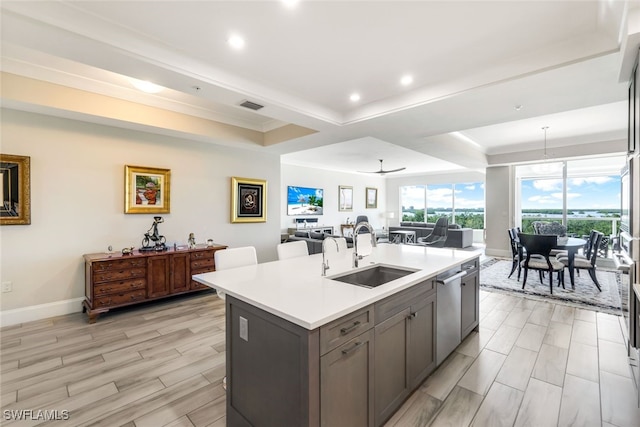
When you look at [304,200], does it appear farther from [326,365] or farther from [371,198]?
[326,365]

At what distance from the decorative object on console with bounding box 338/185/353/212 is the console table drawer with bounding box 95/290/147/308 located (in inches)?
299

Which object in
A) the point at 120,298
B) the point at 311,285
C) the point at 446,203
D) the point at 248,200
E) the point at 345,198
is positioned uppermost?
the point at 345,198

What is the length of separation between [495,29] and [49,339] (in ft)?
16.6

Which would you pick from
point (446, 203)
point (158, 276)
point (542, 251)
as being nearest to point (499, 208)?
point (446, 203)

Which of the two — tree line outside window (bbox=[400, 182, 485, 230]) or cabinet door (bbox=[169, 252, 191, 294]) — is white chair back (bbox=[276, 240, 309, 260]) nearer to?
cabinet door (bbox=[169, 252, 191, 294])

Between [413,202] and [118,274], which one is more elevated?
[413,202]

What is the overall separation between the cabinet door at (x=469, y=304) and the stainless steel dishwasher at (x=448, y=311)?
4.6 inches

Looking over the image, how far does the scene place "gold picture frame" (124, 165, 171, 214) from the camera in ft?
12.7

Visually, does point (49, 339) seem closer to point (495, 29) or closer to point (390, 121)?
point (390, 121)

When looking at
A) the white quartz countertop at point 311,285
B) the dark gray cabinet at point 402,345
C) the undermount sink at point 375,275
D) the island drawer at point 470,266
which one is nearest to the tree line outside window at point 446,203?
the island drawer at point 470,266

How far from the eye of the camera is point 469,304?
2855 mm

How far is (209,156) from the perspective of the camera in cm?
470

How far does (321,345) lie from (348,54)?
238 cm

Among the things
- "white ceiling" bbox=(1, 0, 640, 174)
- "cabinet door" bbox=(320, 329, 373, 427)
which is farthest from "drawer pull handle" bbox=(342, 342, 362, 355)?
"white ceiling" bbox=(1, 0, 640, 174)
